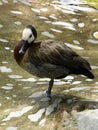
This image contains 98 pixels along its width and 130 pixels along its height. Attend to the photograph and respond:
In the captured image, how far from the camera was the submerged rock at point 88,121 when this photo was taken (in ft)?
26.0

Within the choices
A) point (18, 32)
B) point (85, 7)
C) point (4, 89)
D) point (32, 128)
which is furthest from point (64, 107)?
point (85, 7)

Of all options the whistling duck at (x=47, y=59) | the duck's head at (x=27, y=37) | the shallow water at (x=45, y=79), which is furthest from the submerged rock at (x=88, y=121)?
the duck's head at (x=27, y=37)

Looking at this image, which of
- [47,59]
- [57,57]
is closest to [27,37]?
[47,59]

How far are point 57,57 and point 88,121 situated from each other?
1899 mm

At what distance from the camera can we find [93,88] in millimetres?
10531

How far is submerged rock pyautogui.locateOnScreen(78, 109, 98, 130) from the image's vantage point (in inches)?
313

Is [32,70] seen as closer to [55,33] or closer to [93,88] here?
[93,88]

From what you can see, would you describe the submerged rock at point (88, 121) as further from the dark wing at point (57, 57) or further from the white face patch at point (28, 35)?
the white face patch at point (28, 35)

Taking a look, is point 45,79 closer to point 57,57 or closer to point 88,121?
point 57,57

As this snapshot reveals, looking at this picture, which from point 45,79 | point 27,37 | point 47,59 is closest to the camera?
point 47,59

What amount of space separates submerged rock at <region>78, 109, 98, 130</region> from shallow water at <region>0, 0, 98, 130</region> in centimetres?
50

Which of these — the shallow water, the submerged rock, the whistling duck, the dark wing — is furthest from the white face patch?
the submerged rock

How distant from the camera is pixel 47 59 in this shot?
951 centimetres

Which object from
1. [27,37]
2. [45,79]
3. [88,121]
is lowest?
[45,79]
